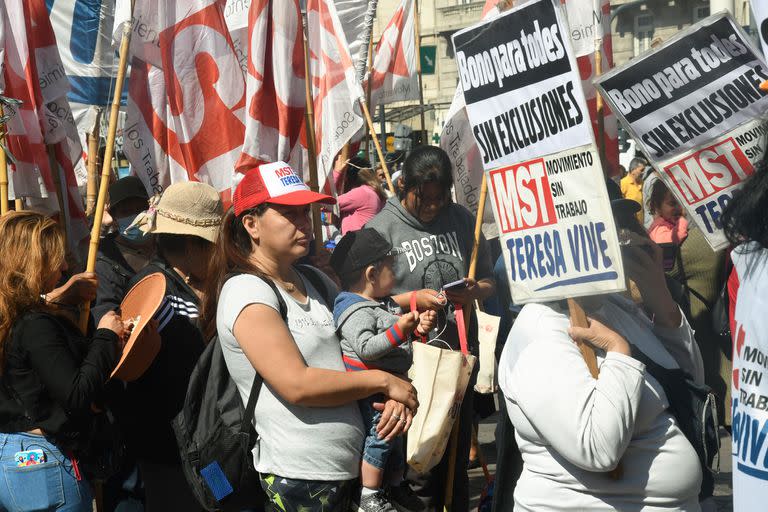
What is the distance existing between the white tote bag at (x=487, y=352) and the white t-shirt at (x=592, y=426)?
2172 mm

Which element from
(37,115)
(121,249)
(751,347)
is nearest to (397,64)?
(37,115)

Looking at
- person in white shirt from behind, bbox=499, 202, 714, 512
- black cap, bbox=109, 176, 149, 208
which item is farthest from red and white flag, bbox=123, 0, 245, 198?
person in white shirt from behind, bbox=499, 202, 714, 512

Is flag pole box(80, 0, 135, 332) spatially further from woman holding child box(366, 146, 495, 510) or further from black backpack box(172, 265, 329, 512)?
woman holding child box(366, 146, 495, 510)

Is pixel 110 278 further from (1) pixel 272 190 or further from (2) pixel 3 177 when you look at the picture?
(1) pixel 272 190


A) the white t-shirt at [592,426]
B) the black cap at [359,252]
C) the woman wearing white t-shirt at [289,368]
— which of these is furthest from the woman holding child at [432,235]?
the white t-shirt at [592,426]

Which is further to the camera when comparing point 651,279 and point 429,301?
point 429,301

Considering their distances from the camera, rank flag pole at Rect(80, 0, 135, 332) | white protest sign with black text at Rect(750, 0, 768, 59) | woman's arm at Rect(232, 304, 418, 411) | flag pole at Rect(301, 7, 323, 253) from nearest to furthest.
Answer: white protest sign with black text at Rect(750, 0, 768, 59), woman's arm at Rect(232, 304, 418, 411), flag pole at Rect(80, 0, 135, 332), flag pole at Rect(301, 7, 323, 253)

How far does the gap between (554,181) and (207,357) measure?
51.9 inches

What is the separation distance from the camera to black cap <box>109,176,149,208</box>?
18.8ft

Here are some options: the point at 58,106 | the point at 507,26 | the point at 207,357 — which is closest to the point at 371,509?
the point at 207,357

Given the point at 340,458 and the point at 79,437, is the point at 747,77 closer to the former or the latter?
the point at 340,458

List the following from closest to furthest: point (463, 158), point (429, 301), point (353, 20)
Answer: point (429, 301), point (463, 158), point (353, 20)

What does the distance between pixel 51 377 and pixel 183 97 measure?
2.51 metres

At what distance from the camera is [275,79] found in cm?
555
